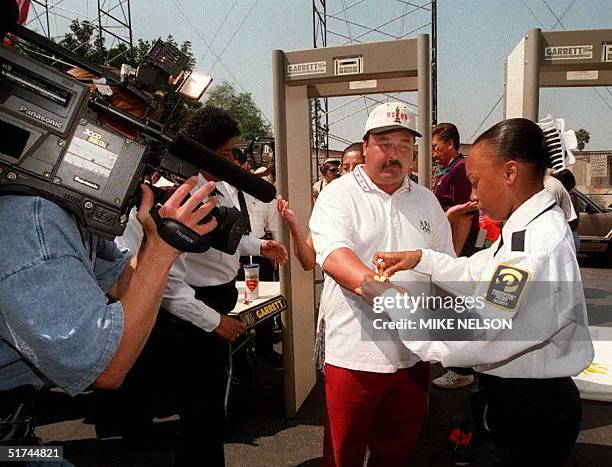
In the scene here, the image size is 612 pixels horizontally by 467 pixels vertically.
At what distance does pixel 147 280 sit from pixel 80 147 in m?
0.32

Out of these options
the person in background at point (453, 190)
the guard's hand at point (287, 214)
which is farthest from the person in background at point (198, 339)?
the person in background at point (453, 190)

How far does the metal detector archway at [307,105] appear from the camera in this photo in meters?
2.46

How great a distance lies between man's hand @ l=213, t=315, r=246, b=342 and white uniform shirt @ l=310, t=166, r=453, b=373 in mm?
473

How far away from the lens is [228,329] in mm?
2105

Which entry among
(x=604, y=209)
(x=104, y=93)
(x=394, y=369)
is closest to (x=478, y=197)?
(x=394, y=369)

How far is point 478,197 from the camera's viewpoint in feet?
5.23

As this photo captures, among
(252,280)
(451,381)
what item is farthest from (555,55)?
(451,381)

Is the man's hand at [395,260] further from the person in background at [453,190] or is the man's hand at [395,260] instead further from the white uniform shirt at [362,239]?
the person in background at [453,190]

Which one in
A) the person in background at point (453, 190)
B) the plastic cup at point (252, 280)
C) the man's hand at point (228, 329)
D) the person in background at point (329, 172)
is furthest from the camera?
the person in background at point (329, 172)

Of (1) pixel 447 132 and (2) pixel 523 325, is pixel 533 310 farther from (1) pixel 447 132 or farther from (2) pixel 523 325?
(1) pixel 447 132

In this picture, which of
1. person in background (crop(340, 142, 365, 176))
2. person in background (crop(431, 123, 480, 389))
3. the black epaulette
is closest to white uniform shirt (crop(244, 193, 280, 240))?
person in background (crop(340, 142, 365, 176))

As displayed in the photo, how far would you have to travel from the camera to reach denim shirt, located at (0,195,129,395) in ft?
2.69

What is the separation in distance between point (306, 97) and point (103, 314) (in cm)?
252

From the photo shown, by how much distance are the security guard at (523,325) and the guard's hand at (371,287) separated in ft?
0.04
